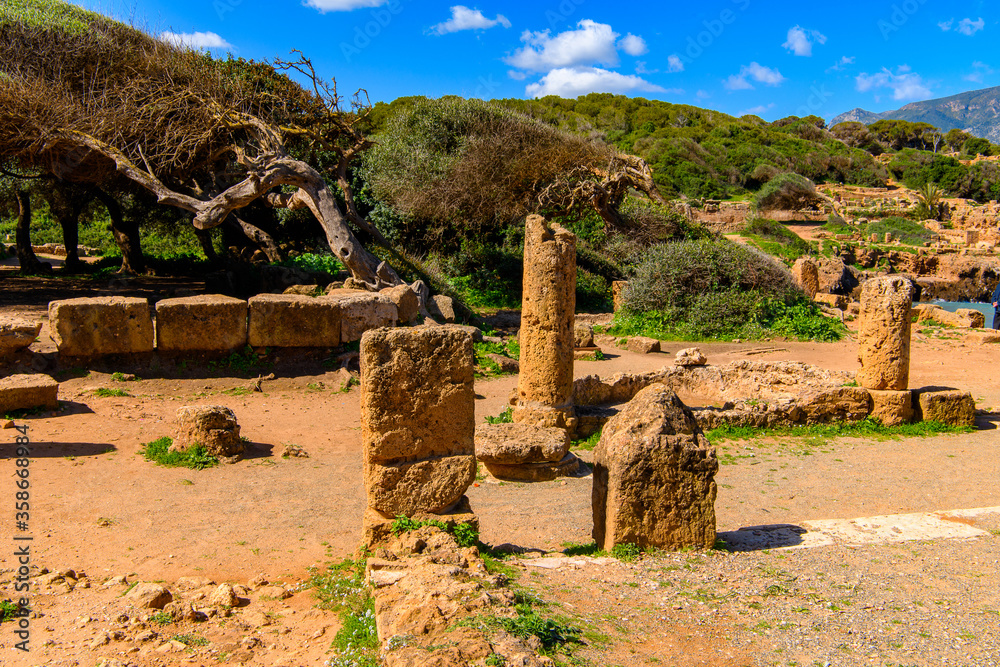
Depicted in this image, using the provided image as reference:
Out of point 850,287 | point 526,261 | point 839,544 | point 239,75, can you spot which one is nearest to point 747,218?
point 850,287

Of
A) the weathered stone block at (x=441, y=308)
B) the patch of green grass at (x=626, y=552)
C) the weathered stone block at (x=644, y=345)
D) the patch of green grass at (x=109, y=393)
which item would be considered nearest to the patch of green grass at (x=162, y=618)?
the patch of green grass at (x=626, y=552)

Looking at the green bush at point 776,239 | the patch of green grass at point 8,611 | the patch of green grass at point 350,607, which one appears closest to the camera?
the patch of green grass at point 350,607

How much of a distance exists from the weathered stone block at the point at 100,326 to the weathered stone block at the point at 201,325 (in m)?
0.23

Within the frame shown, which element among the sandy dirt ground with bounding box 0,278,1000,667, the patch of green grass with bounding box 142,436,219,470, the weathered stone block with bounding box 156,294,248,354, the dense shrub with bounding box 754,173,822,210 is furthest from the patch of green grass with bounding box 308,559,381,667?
the dense shrub with bounding box 754,173,822,210

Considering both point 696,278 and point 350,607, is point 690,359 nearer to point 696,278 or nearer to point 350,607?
point 696,278

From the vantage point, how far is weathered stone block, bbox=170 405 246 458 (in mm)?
7535

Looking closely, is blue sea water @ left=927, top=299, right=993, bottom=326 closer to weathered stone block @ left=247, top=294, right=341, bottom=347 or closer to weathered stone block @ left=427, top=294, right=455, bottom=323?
weathered stone block @ left=427, top=294, right=455, bottom=323

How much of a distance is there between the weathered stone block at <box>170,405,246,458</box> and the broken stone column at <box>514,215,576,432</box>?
11.5 ft

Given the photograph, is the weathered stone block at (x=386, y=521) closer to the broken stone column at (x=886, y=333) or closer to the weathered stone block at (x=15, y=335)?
the weathered stone block at (x=15, y=335)

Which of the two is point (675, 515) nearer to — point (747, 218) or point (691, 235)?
point (691, 235)

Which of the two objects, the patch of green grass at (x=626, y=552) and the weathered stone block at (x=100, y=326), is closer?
the patch of green grass at (x=626, y=552)

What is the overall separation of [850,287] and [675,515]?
2257 cm

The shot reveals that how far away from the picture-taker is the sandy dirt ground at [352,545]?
12.1 feet

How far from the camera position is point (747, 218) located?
33.2 metres
